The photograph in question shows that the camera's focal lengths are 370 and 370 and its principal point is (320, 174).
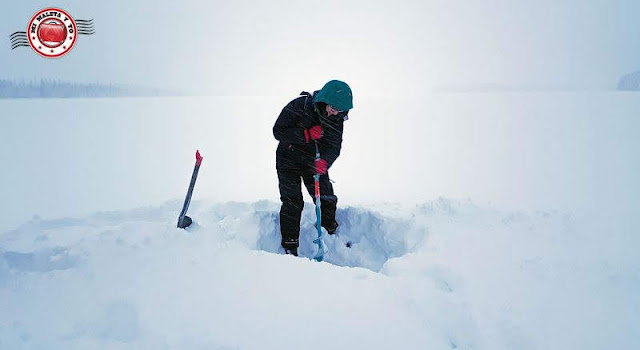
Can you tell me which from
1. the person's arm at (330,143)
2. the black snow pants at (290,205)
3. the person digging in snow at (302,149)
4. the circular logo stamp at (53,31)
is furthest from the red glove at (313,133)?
the circular logo stamp at (53,31)

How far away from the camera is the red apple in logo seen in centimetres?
695

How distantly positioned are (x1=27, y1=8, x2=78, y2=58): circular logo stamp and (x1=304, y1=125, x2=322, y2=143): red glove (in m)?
5.64

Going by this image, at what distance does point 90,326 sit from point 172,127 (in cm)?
1911

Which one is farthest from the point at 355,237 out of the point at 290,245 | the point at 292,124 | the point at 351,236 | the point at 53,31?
the point at 53,31

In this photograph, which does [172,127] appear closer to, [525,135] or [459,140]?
[459,140]

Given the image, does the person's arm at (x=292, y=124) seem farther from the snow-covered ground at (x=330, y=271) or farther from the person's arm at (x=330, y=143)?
the snow-covered ground at (x=330, y=271)

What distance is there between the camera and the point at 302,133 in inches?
160

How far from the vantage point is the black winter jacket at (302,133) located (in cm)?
400

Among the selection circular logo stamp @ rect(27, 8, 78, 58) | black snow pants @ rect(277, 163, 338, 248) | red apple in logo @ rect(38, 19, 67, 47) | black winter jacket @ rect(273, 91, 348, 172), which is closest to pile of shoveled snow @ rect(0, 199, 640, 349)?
black snow pants @ rect(277, 163, 338, 248)

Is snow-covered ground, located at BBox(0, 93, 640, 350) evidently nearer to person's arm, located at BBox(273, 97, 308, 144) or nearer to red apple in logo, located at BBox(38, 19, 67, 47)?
person's arm, located at BBox(273, 97, 308, 144)

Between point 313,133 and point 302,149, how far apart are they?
320 millimetres

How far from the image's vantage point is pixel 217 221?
4805 millimetres

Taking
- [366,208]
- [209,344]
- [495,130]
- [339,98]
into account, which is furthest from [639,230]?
[495,130]

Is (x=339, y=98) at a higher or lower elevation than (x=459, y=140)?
higher
